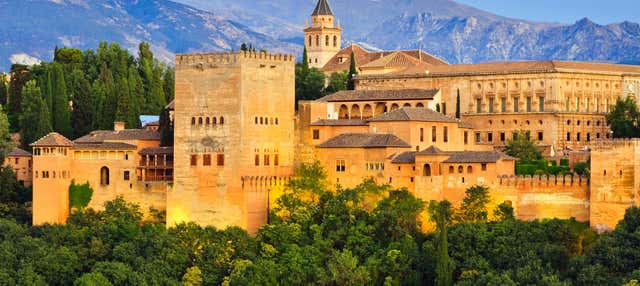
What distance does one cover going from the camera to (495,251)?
2042 inches

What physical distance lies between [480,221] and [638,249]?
7.57 meters

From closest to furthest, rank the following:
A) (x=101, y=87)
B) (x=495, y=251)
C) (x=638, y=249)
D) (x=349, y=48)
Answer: (x=638, y=249) → (x=495, y=251) → (x=101, y=87) → (x=349, y=48)

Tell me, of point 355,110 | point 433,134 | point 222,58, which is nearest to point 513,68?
point 355,110

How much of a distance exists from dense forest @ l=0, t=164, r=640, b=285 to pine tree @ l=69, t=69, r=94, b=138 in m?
13.2

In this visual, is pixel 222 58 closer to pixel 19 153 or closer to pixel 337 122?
pixel 337 122

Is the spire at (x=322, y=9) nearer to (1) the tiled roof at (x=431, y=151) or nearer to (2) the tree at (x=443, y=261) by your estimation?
(1) the tiled roof at (x=431, y=151)

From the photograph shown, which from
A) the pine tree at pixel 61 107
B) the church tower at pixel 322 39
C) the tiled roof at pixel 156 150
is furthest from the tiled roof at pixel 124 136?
the church tower at pixel 322 39

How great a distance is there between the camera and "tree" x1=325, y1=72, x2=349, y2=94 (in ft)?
246

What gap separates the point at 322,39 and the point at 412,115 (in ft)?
107

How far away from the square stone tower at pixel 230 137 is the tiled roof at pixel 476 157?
732 cm

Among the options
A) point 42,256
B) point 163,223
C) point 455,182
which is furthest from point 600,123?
point 42,256

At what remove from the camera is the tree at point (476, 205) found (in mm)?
54594

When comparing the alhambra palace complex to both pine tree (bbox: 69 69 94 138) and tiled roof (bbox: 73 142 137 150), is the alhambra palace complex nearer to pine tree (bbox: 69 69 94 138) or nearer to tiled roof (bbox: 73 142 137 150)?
tiled roof (bbox: 73 142 137 150)

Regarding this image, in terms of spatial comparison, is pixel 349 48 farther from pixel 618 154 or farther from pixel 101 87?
pixel 618 154
